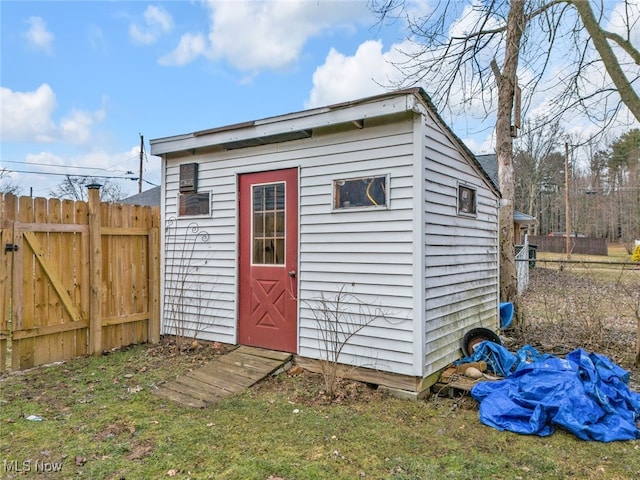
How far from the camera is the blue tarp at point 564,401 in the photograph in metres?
2.88

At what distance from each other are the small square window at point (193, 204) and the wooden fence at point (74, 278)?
0.46 m

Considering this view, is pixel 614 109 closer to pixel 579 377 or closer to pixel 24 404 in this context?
pixel 579 377

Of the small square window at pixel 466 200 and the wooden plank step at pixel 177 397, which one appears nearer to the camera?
the wooden plank step at pixel 177 397

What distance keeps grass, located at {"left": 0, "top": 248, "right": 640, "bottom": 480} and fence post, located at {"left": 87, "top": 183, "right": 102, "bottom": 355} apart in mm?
664

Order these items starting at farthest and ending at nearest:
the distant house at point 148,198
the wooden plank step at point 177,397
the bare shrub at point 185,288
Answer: the distant house at point 148,198 < the bare shrub at point 185,288 < the wooden plank step at point 177,397

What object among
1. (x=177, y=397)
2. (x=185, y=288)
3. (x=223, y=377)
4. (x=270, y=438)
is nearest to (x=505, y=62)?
(x=185, y=288)

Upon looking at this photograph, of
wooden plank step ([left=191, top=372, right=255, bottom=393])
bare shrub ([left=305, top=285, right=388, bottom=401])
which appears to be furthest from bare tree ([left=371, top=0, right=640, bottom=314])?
wooden plank step ([left=191, top=372, right=255, bottom=393])

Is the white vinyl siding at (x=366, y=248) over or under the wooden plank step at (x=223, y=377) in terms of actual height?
over

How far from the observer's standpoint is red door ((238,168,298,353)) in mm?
4344

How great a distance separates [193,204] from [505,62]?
17.1 feet

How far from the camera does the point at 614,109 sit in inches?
223

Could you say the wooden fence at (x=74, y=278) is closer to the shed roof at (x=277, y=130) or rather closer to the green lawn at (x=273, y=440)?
the green lawn at (x=273, y=440)

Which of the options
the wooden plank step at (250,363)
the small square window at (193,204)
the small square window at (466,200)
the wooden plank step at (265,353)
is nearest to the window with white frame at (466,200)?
the small square window at (466,200)

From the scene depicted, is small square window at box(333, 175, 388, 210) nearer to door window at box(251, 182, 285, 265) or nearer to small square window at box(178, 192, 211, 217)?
door window at box(251, 182, 285, 265)
